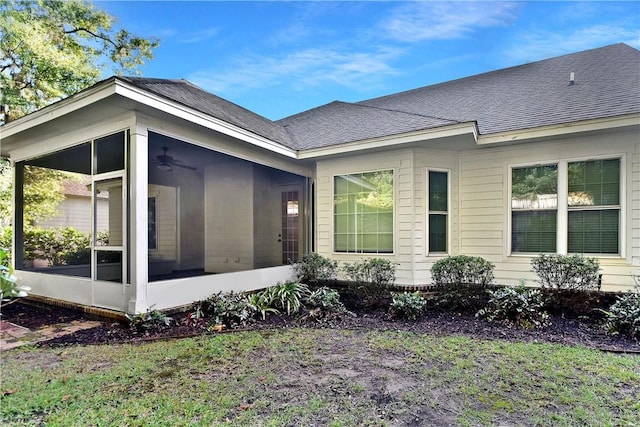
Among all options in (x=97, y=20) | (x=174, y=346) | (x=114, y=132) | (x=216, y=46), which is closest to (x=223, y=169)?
(x=114, y=132)

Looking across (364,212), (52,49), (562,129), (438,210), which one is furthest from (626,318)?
(52,49)

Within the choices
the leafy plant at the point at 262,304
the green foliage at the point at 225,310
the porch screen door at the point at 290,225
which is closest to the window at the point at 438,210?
the leafy plant at the point at 262,304

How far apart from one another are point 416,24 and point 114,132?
24.0 ft

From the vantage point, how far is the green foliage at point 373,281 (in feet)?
19.9

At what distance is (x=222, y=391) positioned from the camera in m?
2.82

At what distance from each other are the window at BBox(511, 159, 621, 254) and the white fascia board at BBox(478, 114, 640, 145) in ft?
2.01

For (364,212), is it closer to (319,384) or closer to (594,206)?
(594,206)

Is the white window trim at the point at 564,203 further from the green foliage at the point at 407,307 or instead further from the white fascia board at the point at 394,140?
the green foliage at the point at 407,307

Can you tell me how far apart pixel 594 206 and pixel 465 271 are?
7.74ft

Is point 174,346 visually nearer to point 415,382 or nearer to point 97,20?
point 415,382

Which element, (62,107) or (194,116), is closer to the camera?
(62,107)

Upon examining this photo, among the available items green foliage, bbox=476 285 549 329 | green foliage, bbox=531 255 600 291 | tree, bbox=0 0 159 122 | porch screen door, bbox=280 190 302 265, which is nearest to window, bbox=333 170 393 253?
porch screen door, bbox=280 190 302 265

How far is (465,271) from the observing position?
5734 mm

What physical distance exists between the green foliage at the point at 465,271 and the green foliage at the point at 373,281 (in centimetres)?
88
